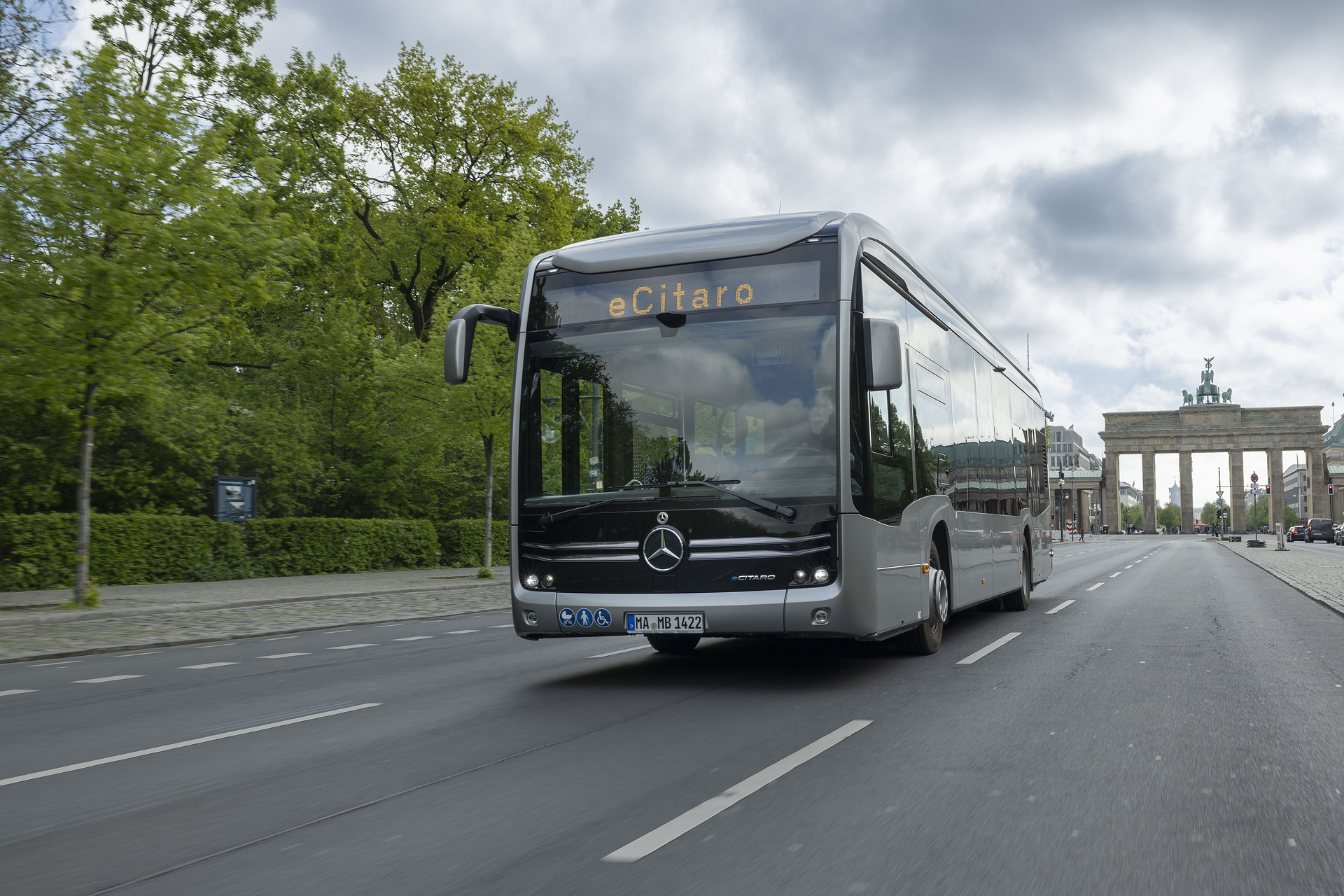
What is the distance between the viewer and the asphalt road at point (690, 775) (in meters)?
3.91

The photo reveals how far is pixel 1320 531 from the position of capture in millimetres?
80438

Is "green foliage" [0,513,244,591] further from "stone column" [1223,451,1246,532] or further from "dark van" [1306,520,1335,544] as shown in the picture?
"stone column" [1223,451,1246,532]

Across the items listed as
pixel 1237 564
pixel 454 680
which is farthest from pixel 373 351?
pixel 1237 564

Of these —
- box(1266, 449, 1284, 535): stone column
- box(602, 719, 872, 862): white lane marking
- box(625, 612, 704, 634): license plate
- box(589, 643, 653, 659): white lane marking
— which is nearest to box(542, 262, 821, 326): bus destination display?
box(625, 612, 704, 634): license plate

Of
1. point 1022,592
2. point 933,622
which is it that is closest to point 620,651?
point 933,622

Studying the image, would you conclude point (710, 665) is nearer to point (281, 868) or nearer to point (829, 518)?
point (829, 518)

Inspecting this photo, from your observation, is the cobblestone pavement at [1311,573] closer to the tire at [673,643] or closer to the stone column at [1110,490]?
the tire at [673,643]

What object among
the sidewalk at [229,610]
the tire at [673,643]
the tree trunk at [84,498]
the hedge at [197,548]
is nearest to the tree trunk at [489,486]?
the sidewalk at [229,610]

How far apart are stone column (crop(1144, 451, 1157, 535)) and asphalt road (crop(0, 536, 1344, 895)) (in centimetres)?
11534

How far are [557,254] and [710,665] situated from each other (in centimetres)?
377

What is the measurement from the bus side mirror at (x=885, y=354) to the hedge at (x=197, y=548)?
55.0 feet

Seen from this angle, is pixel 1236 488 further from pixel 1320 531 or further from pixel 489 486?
pixel 489 486

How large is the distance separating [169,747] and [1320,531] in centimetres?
8925

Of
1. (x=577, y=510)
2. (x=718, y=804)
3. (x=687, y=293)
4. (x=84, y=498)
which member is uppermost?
(x=687, y=293)
